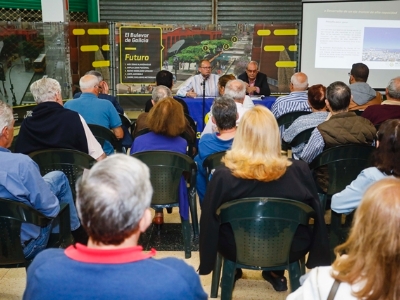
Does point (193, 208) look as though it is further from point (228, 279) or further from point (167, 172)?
point (228, 279)

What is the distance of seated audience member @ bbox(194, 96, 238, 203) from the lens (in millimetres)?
3580

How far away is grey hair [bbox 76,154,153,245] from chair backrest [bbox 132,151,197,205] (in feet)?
7.34

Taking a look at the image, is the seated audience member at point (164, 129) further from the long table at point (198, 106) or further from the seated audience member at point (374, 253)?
the long table at point (198, 106)

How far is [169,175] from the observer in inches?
149

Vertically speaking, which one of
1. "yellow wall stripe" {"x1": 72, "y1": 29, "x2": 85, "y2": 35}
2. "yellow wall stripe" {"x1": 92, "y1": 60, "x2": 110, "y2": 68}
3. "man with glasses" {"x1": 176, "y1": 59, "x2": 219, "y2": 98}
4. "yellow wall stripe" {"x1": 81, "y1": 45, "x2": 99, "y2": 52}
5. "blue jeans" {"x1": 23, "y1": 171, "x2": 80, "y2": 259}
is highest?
"yellow wall stripe" {"x1": 72, "y1": 29, "x2": 85, "y2": 35}

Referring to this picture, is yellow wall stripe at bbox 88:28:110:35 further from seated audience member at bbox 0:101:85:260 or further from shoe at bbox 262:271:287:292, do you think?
shoe at bbox 262:271:287:292

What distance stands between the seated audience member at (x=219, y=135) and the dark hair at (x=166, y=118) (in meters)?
0.28

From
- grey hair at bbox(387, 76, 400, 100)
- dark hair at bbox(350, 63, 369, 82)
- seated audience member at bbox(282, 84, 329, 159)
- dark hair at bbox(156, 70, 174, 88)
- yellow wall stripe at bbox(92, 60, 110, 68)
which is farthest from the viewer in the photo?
yellow wall stripe at bbox(92, 60, 110, 68)

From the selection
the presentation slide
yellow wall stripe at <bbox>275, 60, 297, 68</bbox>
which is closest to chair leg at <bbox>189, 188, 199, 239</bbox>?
the presentation slide

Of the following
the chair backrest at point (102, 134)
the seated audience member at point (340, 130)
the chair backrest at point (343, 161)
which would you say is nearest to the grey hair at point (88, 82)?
the chair backrest at point (102, 134)

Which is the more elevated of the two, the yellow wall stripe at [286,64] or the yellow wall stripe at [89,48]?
the yellow wall stripe at [89,48]

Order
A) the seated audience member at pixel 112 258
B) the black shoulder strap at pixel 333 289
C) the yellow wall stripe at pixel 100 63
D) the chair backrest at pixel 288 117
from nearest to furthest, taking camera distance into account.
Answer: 1. the seated audience member at pixel 112 258
2. the black shoulder strap at pixel 333 289
3. the chair backrest at pixel 288 117
4. the yellow wall stripe at pixel 100 63

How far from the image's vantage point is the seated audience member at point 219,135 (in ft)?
11.7

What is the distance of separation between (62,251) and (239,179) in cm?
134
